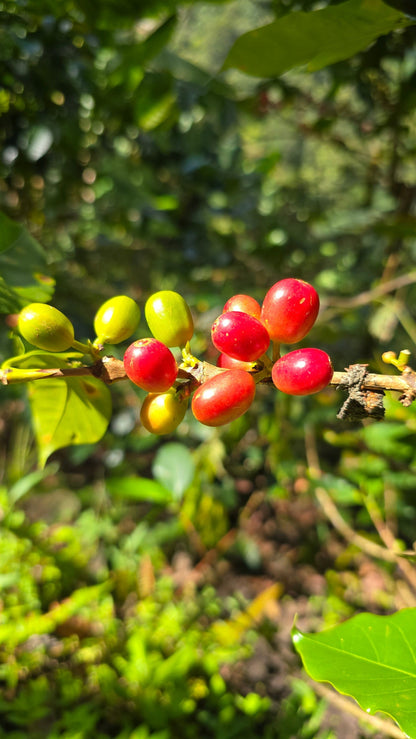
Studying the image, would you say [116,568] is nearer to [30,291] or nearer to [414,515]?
[414,515]

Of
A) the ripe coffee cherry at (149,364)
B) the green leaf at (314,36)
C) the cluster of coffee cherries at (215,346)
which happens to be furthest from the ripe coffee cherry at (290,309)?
the green leaf at (314,36)

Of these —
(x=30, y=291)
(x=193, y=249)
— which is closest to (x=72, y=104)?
(x=193, y=249)

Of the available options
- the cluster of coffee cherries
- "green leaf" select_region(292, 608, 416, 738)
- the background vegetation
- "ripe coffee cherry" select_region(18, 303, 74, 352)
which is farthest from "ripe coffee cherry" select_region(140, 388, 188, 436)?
the background vegetation

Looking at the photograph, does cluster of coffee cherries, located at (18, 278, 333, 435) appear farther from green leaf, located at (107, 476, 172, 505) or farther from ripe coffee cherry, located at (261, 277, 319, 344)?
green leaf, located at (107, 476, 172, 505)

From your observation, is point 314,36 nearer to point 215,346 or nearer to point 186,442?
point 215,346

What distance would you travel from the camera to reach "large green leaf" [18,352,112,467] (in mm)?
527

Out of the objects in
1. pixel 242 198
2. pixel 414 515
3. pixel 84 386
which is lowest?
pixel 414 515

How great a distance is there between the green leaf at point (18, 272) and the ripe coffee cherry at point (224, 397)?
250mm

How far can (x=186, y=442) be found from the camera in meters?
1.69

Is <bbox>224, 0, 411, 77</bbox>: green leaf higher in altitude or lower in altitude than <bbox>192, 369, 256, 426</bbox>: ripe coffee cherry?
higher

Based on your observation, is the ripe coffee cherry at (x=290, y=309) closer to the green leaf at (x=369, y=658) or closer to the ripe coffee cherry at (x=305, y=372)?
the ripe coffee cherry at (x=305, y=372)

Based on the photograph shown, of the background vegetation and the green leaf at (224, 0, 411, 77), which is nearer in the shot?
the green leaf at (224, 0, 411, 77)

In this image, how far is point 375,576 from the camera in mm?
1830

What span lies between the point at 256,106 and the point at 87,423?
5.82 feet
